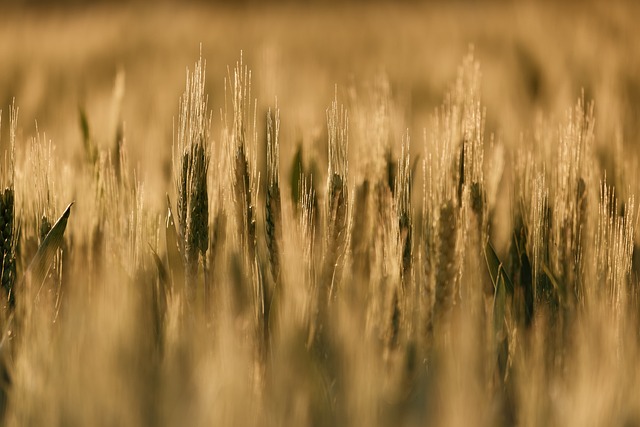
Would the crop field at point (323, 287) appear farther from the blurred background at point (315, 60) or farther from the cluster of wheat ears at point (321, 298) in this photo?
the blurred background at point (315, 60)

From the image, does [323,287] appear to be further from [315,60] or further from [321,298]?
[315,60]

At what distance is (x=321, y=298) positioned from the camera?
0.84 metres

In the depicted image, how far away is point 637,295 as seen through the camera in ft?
3.03

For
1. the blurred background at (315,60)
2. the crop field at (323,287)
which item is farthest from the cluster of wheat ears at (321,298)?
the blurred background at (315,60)

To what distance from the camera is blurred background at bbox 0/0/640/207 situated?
6.26 feet

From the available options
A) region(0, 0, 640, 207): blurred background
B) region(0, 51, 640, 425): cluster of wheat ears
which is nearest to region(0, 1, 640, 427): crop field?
region(0, 51, 640, 425): cluster of wheat ears

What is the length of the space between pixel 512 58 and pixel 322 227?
164 cm

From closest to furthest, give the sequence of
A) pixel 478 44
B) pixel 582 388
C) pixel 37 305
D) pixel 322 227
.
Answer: pixel 582 388, pixel 37 305, pixel 322 227, pixel 478 44

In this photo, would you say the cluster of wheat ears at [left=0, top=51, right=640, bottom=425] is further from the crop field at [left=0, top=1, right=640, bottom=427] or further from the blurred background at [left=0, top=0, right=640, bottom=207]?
the blurred background at [left=0, top=0, right=640, bottom=207]

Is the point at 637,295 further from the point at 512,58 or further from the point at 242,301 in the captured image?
Result: the point at 512,58

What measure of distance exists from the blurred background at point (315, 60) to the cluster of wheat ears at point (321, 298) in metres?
0.55

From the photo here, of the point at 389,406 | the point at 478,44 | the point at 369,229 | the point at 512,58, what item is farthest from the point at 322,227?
the point at 478,44

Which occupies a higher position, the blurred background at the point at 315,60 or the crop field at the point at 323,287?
the blurred background at the point at 315,60

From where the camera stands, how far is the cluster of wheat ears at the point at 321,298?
71 centimetres
